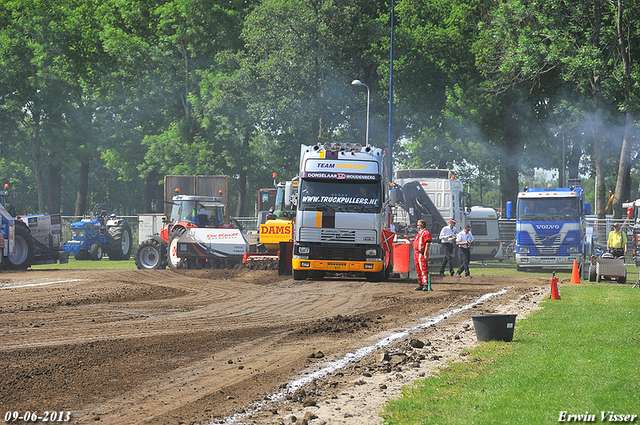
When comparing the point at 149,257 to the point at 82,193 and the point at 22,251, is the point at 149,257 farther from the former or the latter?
the point at 82,193

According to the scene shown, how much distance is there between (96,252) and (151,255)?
10032mm

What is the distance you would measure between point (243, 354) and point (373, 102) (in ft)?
121

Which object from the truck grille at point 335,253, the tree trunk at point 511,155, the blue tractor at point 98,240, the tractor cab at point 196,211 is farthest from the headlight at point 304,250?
the tree trunk at point 511,155

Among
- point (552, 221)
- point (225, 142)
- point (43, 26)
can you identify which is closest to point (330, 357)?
point (552, 221)

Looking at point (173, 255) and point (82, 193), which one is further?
point (82, 193)

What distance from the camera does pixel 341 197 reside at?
19922 millimetres

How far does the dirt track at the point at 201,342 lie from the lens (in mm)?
6996

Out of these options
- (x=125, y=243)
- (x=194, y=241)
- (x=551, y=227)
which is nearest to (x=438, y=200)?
(x=551, y=227)

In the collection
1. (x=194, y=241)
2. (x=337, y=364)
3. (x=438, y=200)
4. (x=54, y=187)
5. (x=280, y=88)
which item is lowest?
(x=337, y=364)

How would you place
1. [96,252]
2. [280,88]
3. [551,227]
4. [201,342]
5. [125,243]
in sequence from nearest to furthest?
[201,342] < [551,227] < [96,252] < [125,243] < [280,88]

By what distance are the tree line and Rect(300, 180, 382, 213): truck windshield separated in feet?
56.3

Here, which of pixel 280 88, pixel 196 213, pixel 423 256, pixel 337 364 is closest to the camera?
pixel 337 364

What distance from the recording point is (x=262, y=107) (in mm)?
43781

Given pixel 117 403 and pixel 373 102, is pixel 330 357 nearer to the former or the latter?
pixel 117 403
